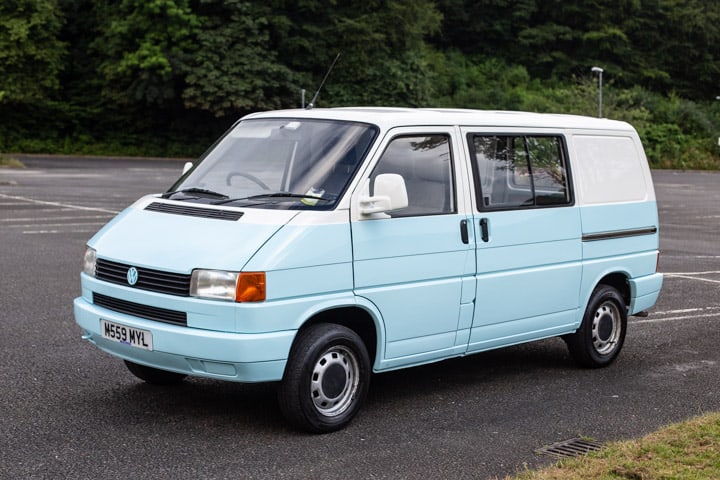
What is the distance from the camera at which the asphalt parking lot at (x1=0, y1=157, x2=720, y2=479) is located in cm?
548

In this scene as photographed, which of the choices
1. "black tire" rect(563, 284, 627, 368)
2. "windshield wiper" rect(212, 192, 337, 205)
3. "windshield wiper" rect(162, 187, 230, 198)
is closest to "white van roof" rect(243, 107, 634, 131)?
"windshield wiper" rect(212, 192, 337, 205)

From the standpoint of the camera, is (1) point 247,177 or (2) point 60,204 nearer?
(1) point 247,177

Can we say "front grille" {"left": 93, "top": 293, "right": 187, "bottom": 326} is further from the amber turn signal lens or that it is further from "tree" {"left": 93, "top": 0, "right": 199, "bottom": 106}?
"tree" {"left": 93, "top": 0, "right": 199, "bottom": 106}

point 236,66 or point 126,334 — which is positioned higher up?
point 236,66

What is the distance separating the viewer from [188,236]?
597 centimetres

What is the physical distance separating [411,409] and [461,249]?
3.66 ft

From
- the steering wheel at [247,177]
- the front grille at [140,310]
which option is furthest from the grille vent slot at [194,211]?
the front grille at [140,310]

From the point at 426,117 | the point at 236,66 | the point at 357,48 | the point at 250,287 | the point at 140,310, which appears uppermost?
the point at 357,48

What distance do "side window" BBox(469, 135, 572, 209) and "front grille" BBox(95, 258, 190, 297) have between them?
2237 mm

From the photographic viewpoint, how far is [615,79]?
72562mm

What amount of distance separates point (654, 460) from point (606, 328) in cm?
288

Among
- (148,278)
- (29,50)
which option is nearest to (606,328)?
(148,278)

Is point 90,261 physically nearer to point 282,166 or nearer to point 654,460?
point 282,166

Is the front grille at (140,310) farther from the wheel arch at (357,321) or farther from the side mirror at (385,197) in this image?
the side mirror at (385,197)
